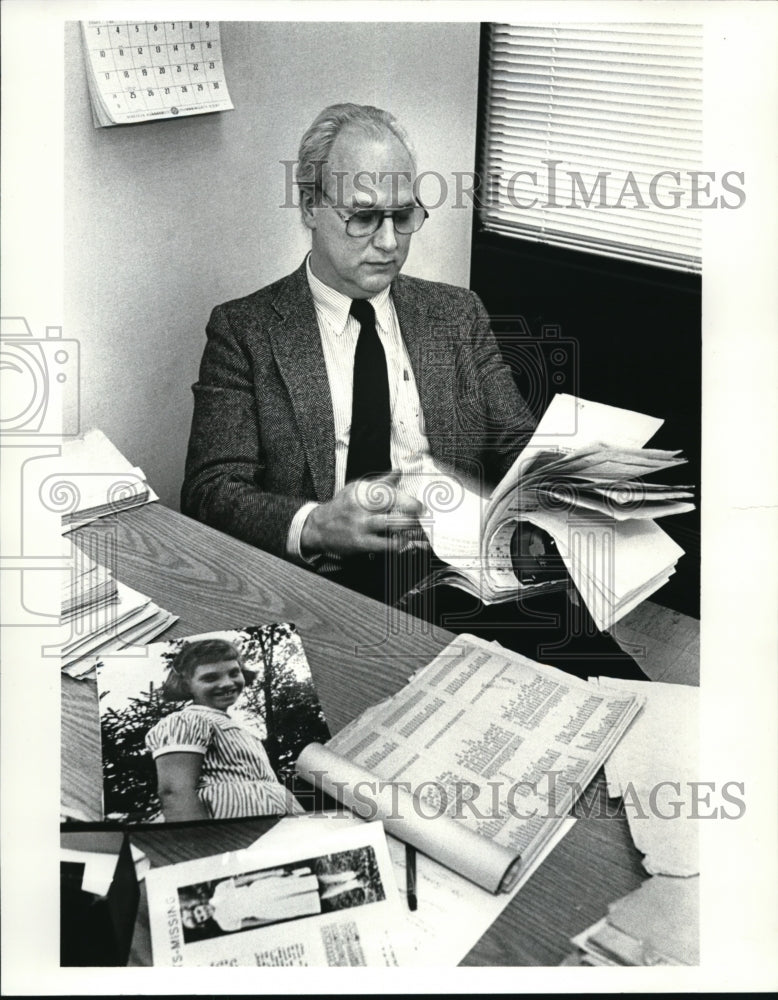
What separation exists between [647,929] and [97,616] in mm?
674

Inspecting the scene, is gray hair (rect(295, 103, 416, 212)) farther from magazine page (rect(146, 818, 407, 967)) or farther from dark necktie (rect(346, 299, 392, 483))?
magazine page (rect(146, 818, 407, 967))

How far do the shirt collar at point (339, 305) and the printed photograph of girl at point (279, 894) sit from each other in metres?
0.59

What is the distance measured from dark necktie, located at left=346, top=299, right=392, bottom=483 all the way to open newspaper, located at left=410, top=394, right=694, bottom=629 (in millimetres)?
56

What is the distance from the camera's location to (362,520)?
1077mm

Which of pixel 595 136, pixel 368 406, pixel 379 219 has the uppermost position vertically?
pixel 595 136

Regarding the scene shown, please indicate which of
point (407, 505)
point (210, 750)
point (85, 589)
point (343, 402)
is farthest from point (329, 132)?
point (210, 750)

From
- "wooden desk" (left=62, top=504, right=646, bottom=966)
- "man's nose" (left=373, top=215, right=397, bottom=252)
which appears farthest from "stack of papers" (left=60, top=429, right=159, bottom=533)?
"man's nose" (left=373, top=215, right=397, bottom=252)

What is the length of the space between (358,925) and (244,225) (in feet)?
2.57

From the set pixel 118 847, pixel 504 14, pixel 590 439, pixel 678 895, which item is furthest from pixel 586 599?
pixel 504 14

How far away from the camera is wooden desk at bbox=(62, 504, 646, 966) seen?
2.74 feet

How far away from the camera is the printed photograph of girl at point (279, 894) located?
0.89m

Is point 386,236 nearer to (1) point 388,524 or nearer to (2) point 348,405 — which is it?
(2) point 348,405

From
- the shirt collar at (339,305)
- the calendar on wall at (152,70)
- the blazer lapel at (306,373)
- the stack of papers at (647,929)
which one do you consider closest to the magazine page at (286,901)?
the stack of papers at (647,929)

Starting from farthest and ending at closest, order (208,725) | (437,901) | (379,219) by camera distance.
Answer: (379,219), (208,725), (437,901)
